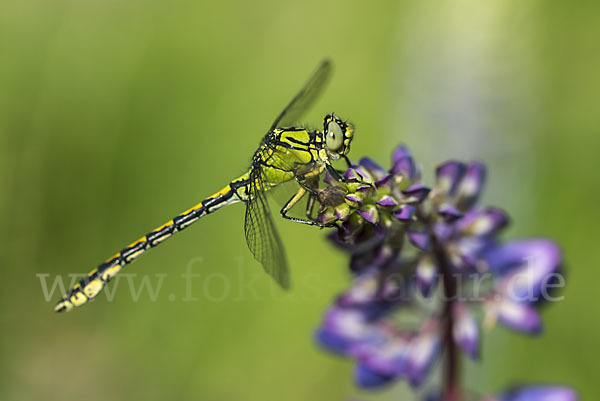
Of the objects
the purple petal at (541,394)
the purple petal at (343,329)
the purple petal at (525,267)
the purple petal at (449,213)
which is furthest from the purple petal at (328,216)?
the purple petal at (541,394)

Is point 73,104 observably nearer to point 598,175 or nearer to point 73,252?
point 73,252

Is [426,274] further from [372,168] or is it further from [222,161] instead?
[222,161]

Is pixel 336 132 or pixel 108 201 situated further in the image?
pixel 108 201

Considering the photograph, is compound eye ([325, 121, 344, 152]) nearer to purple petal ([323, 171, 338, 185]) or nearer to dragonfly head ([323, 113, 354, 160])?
dragonfly head ([323, 113, 354, 160])

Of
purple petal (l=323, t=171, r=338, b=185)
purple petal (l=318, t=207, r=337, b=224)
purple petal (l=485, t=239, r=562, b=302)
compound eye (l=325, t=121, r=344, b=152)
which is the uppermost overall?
compound eye (l=325, t=121, r=344, b=152)

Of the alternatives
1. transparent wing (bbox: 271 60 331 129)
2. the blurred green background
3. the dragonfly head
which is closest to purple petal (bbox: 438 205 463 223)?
the dragonfly head

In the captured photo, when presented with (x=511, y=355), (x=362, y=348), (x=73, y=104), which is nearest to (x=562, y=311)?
(x=511, y=355)

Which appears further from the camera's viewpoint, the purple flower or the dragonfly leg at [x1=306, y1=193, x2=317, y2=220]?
the dragonfly leg at [x1=306, y1=193, x2=317, y2=220]
